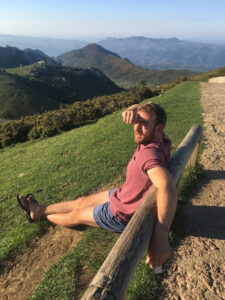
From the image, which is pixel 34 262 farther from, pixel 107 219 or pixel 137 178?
pixel 137 178

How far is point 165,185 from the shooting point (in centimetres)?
292

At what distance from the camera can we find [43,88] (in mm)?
128875

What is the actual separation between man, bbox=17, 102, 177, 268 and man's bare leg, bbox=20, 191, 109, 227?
0.03m

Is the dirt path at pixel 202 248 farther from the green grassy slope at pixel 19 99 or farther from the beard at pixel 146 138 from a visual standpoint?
the green grassy slope at pixel 19 99

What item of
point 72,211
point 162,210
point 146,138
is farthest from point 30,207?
point 162,210

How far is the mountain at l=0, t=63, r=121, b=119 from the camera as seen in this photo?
10062cm

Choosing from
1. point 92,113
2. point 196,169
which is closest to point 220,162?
point 196,169

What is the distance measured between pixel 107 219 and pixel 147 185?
1136 millimetres

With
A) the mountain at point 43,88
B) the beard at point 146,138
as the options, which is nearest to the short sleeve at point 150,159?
the beard at point 146,138

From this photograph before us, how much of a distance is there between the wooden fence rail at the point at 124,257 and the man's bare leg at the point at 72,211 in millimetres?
1860

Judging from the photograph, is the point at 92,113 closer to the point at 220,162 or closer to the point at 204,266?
the point at 220,162

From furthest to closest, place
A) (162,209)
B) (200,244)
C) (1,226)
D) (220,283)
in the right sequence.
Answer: (1,226), (200,244), (220,283), (162,209)

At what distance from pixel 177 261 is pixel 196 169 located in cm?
362

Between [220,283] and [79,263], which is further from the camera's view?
[79,263]
